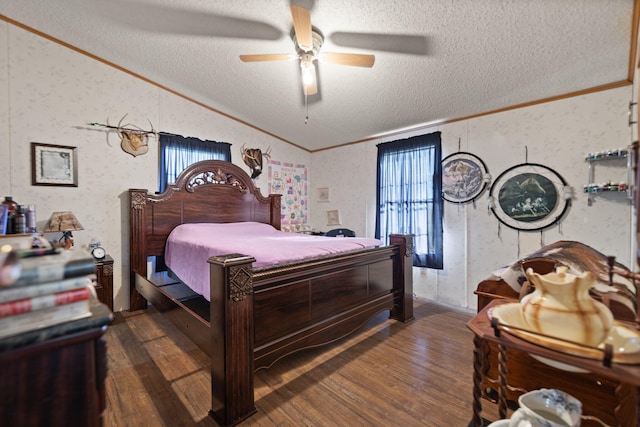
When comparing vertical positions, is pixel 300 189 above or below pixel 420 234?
above

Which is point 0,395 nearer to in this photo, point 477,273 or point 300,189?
point 477,273

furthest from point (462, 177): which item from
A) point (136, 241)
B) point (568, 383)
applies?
point (136, 241)

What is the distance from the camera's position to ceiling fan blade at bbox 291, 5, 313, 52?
68.4 inches

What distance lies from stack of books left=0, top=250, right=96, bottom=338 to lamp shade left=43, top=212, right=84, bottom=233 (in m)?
2.71

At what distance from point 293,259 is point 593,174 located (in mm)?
3038

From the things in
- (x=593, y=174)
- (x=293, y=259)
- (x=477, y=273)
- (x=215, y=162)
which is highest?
(x=215, y=162)

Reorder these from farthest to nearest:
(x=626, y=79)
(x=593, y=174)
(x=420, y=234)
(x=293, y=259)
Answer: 1. (x=420, y=234)
2. (x=593, y=174)
3. (x=626, y=79)
4. (x=293, y=259)

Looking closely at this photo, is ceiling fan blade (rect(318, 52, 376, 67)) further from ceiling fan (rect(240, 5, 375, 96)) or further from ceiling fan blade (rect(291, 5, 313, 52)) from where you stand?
ceiling fan blade (rect(291, 5, 313, 52))

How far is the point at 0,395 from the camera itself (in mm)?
556

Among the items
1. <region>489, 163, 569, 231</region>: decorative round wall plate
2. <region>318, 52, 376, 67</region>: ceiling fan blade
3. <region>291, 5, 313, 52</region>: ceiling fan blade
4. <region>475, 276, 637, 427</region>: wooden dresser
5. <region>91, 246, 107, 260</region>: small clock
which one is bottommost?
<region>475, 276, 637, 427</region>: wooden dresser

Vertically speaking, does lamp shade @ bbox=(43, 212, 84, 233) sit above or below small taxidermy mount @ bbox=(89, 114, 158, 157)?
Answer: below

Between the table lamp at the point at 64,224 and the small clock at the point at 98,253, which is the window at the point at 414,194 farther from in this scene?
the table lamp at the point at 64,224

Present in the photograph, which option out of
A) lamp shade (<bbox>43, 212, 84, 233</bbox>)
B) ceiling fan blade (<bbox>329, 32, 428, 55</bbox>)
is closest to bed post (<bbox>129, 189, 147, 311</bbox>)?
lamp shade (<bbox>43, 212, 84, 233</bbox>)

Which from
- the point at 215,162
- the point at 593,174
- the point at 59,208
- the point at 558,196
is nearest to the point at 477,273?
the point at 558,196
